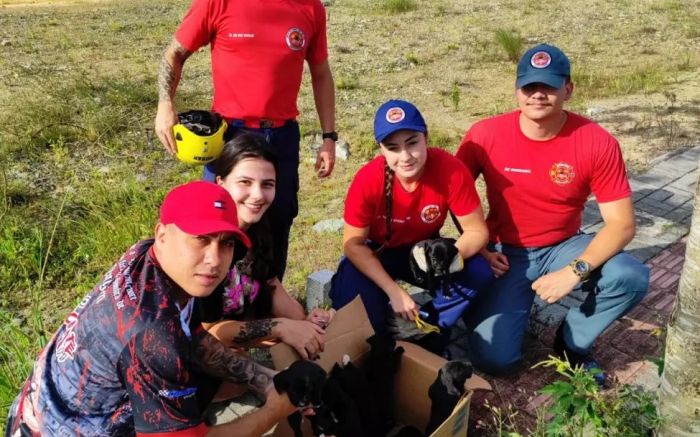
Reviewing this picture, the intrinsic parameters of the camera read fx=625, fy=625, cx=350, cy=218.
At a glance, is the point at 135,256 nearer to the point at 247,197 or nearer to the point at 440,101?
the point at 247,197

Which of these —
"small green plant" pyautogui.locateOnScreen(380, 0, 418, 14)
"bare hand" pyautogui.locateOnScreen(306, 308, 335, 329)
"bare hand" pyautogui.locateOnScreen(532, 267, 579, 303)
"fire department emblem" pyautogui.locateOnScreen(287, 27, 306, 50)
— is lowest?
"small green plant" pyautogui.locateOnScreen(380, 0, 418, 14)

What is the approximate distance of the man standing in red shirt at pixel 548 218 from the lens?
301 cm

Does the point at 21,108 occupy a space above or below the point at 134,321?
below

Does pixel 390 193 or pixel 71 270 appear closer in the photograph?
pixel 390 193

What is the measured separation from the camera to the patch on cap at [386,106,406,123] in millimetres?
2838

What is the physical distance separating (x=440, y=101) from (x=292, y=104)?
5.61 meters

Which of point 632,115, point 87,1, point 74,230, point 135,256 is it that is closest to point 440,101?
point 632,115

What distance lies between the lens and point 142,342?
1.76 metres

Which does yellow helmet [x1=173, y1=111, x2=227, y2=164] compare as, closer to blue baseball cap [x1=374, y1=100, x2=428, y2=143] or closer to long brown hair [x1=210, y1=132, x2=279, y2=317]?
long brown hair [x1=210, y1=132, x2=279, y2=317]

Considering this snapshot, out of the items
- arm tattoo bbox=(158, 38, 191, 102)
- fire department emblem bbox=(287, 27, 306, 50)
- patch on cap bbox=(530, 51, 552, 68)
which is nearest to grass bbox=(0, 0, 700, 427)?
arm tattoo bbox=(158, 38, 191, 102)

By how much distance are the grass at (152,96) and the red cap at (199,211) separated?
1.56 metres

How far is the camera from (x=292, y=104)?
3500 mm

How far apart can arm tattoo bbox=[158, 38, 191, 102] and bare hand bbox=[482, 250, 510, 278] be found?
74.5 inches

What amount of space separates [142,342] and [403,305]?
1510 millimetres
